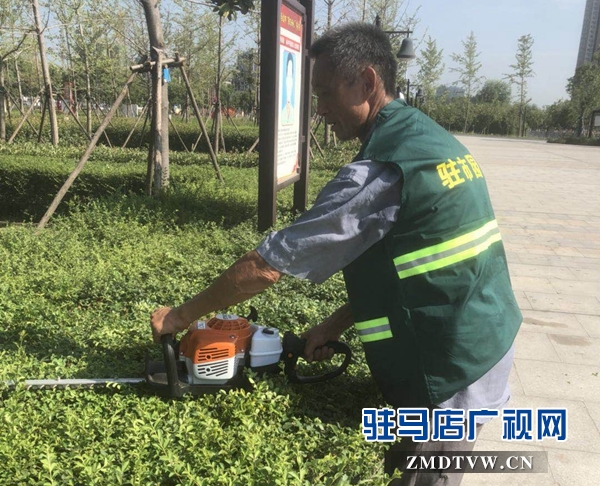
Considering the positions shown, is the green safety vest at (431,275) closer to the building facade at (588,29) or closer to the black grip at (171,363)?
the black grip at (171,363)

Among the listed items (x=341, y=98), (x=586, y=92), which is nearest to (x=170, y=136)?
(x=341, y=98)

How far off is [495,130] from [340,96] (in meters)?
50.5

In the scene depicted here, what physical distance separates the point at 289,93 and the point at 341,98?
12.1ft

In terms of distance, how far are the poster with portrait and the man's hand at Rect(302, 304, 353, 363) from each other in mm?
3071

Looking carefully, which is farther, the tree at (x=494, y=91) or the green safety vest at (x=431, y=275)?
the tree at (x=494, y=91)

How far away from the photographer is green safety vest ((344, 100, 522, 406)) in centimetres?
150

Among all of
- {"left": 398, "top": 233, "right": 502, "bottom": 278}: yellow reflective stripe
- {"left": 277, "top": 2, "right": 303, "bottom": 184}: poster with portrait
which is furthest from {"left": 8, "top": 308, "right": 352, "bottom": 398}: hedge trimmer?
{"left": 277, "top": 2, "right": 303, "bottom": 184}: poster with portrait

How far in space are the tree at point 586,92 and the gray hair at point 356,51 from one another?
45.9 m

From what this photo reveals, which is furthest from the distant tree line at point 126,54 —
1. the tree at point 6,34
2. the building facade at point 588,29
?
the building facade at point 588,29

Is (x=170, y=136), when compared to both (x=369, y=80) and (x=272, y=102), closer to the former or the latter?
(x=272, y=102)

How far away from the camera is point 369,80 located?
1628 mm

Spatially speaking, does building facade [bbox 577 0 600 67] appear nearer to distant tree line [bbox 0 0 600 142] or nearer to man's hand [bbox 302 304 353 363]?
distant tree line [bbox 0 0 600 142]

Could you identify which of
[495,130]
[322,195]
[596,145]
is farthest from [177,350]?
[495,130]

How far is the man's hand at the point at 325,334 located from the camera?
204cm
